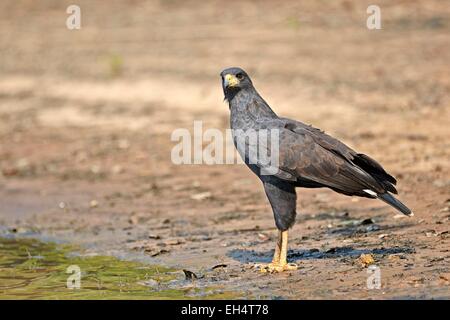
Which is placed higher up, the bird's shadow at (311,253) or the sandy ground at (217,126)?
the sandy ground at (217,126)

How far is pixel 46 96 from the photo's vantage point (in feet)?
61.5

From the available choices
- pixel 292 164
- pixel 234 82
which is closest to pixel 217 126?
pixel 234 82

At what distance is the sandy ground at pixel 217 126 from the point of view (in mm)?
8617

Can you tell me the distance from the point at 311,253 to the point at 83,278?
6.44 ft

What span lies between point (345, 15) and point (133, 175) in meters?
10.5

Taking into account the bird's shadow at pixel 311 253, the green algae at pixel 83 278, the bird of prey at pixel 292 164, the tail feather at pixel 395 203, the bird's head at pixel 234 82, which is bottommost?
the green algae at pixel 83 278

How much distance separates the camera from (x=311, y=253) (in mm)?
8477

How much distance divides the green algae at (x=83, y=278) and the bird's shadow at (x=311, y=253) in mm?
696

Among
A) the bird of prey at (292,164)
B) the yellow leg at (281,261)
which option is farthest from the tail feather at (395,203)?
the yellow leg at (281,261)

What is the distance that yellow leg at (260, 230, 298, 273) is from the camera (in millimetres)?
7867

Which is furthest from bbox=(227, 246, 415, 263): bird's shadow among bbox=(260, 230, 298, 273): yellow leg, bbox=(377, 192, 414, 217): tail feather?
bbox=(377, 192, 414, 217): tail feather

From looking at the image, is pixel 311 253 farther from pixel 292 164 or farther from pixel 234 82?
pixel 234 82

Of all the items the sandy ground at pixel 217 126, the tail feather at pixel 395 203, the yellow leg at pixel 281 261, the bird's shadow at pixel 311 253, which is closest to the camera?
the tail feather at pixel 395 203

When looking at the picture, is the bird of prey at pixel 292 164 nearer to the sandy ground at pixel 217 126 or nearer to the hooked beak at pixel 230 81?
the hooked beak at pixel 230 81
